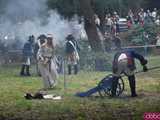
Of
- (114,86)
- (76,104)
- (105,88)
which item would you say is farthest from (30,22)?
(76,104)

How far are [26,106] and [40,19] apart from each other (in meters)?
20.5

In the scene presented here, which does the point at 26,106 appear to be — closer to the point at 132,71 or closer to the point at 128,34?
the point at 132,71

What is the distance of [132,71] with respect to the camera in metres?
15.1

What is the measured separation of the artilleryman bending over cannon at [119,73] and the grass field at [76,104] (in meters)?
0.32

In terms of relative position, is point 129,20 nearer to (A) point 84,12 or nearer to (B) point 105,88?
(A) point 84,12

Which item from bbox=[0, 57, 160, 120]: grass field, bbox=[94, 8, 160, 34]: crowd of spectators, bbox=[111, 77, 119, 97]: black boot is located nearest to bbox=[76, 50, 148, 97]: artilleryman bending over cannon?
bbox=[111, 77, 119, 97]: black boot

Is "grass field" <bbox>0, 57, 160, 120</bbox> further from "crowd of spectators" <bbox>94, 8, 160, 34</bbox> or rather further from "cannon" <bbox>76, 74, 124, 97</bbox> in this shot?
"crowd of spectators" <bbox>94, 8, 160, 34</bbox>

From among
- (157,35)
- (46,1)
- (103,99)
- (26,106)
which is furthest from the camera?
(46,1)

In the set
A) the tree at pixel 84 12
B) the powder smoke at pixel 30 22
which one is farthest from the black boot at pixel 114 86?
the powder smoke at pixel 30 22

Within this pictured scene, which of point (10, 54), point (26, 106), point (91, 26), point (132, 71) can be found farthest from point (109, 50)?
point (26, 106)

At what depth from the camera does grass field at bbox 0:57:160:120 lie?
39.1 ft

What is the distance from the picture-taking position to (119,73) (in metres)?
15.1

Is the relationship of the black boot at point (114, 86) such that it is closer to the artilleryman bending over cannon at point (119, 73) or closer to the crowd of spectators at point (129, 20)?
the artilleryman bending over cannon at point (119, 73)

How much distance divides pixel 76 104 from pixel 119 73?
2.05m
